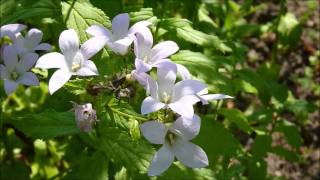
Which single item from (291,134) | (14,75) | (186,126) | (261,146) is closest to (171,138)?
(186,126)

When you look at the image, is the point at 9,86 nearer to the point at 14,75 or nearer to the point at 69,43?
the point at 14,75

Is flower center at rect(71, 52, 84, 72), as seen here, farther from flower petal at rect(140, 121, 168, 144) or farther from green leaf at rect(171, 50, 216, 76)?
green leaf at rect(171, 50, 216, 76)

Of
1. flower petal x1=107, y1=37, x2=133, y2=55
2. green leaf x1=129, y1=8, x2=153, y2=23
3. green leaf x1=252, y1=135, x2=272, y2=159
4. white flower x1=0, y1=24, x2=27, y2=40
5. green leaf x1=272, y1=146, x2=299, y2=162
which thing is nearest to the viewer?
flower petal x1=107, y1=37, x2=133, y2=55

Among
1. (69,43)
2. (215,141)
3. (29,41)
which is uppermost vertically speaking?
(69,43)

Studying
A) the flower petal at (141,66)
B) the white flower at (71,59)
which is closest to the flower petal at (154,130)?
the flower petal at (141,66)

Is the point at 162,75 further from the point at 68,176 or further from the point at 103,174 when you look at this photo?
the point at 68,176

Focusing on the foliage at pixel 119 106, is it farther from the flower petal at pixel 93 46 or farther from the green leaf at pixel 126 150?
the flower petal at pixel 93 46

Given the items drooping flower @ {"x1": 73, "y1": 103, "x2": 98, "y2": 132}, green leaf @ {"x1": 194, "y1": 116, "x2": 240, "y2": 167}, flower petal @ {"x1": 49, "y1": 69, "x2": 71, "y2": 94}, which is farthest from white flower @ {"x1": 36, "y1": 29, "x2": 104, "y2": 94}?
green leaf @ {"x1": 194, "y1": 116, "x2": 240, "y2": 167}
